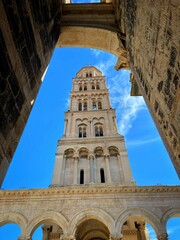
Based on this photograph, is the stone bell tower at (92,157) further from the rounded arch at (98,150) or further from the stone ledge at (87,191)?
Answer: the stone ledge at (87,191)

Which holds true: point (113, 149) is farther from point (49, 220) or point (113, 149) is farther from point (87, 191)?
point (49, 220)

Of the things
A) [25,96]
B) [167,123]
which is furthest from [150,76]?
[25,96]

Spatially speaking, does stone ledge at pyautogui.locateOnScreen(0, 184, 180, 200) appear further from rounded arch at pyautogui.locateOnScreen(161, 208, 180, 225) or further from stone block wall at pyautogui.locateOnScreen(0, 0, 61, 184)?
stone block wall at pyautogui.locateOnScreen(0, 0, 61, 184)

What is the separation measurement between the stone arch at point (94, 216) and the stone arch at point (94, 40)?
32.8 ft

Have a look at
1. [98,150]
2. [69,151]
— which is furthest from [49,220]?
[98,150]

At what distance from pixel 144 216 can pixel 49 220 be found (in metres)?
6.05

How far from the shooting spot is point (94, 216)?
12.7m

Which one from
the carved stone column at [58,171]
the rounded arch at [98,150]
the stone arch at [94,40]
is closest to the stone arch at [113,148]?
the rounded arch at [98,150]

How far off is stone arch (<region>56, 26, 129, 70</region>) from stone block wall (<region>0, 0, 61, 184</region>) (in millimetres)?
2042

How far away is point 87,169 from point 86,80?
63.1ft

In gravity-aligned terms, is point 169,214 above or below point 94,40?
below

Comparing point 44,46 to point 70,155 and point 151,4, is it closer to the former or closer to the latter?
point 151,4

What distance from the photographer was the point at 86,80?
1423 inches

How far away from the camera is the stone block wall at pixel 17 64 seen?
8.13 ft
